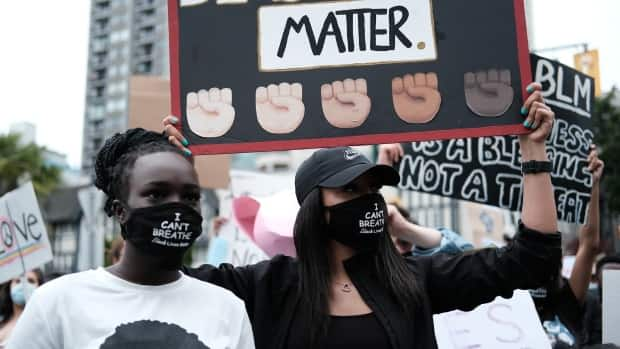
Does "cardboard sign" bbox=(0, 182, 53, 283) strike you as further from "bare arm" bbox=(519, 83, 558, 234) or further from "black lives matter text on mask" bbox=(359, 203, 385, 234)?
"bare arm" bbox=(519, 83, 558, 234)

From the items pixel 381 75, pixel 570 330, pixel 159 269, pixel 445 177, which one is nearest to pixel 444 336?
pixel 570 330

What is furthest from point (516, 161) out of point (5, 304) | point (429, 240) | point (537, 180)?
point (5, 304)

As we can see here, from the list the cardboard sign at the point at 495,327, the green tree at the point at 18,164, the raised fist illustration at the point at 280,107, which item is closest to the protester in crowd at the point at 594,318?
the cardboard sign at the point at 495,327

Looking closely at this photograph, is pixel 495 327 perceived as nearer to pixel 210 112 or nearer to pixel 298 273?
pixel 298 273

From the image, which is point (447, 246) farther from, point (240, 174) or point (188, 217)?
point (240, 174)

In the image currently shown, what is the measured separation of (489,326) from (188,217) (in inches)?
78.1

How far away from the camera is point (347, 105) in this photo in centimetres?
244

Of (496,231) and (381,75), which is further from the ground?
(381,75)

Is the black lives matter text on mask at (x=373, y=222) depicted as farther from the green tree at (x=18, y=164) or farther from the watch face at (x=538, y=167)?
the green tree at (x=18, y=164)

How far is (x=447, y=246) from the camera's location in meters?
3.38

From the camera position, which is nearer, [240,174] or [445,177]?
[445,177]

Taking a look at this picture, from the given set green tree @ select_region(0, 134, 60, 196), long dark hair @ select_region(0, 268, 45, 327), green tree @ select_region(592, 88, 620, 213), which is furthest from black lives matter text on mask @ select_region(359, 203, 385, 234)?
green tree @ select_region(0, 134, 60, 196)

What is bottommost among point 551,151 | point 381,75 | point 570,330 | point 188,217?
point 570,330

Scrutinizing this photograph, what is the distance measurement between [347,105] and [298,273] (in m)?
0.64
